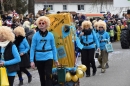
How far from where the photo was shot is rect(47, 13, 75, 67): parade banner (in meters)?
8.60

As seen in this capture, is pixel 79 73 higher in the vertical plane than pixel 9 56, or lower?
lower

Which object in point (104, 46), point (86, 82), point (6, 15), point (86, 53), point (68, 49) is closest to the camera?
point (68, 49)

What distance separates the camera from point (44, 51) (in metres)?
8.13

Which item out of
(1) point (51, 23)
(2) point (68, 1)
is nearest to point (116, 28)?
(1) point (51, 23)

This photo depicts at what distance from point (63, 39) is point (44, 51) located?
0.66m

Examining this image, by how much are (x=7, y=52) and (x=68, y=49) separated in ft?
6.62

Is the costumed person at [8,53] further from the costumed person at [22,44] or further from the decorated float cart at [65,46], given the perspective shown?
the costumed person at [22,44]

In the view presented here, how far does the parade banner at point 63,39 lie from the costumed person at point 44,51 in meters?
0.45

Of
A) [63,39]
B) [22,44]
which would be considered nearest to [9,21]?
[22,44]

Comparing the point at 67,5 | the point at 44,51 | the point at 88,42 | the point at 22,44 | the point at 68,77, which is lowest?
the point at 67,5

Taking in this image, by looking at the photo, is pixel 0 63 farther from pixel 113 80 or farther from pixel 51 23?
pixel 113 80

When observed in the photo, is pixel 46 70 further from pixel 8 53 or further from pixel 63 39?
pixel 8 53

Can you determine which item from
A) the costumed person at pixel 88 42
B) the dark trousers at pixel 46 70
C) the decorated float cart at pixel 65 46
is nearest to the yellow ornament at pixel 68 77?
the decorated float cart at pixel 65 46

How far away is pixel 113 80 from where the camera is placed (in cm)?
1083
